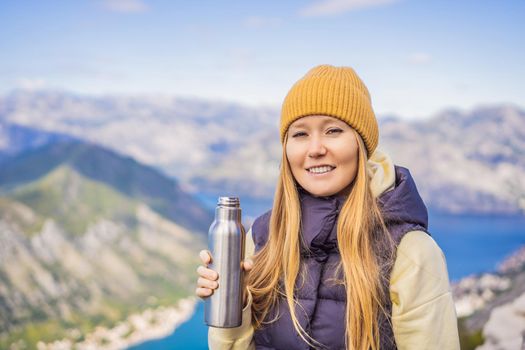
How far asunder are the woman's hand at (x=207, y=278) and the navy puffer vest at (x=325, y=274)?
24 cm

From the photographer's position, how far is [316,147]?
1878 millimetres

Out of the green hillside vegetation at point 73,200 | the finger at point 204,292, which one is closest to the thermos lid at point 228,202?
the finger at point 204,292

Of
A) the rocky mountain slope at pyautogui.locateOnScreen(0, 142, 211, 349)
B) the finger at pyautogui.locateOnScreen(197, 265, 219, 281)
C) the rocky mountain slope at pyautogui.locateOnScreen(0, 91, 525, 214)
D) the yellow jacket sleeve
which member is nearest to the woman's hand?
the finger at pyautogui.locateOnScreen(197, 265, 219, 281)

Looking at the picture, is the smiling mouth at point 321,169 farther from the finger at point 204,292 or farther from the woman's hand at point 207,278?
the finger at point 204,292

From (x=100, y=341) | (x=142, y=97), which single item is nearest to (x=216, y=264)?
(x=100, y=341)

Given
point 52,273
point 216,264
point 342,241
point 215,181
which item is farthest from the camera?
point 215,181

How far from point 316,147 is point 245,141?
441 ft

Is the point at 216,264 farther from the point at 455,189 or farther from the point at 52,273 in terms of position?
the point at 455,189

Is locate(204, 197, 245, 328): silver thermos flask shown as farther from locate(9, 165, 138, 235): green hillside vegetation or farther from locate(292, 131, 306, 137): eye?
locate(9, 165, 138, 235): green hillside vegetation

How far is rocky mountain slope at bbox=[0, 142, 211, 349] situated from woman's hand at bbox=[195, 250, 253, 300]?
2192 inches

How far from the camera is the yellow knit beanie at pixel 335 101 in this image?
6.16ft

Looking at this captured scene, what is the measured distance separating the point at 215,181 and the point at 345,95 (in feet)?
384

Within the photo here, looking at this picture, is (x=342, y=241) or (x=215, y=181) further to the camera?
(x=215, y=181)

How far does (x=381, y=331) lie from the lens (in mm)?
1780
